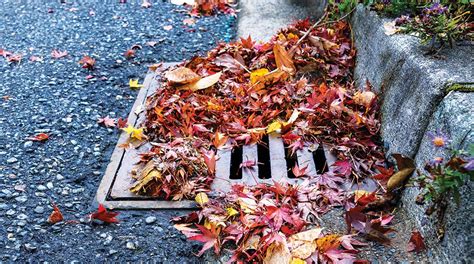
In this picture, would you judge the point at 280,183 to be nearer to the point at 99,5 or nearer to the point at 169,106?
the point at 169,106

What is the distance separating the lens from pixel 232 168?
1.99 metres

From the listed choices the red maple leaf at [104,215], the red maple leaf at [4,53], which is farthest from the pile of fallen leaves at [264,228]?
the red maple leaf at [4,53]

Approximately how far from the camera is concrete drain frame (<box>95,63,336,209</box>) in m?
1.83

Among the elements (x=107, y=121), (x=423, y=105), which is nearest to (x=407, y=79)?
(x=423, y=105)

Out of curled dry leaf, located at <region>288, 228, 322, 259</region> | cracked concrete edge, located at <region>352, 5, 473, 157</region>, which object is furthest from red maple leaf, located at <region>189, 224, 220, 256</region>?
cracked concrete edge, located at <region>352, 5, 473, 157</region>

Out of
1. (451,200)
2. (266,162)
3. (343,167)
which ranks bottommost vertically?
(266,162)

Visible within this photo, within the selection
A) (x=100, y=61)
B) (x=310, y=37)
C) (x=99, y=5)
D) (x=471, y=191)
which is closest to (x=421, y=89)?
(x=471, y=191)

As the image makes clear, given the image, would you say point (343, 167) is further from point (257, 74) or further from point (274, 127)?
point (257, 74)

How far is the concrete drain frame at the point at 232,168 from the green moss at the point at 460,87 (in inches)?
21.7

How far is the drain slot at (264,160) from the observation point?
197 centimetres

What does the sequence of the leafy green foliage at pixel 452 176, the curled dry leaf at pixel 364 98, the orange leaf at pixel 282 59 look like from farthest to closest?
the orange leaf at pixel 282 59 < the curled dry leaf at pixel 364 98 < the leafy green foliage at pixel 452 176

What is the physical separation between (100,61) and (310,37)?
1361 millimetres

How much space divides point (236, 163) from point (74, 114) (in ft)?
3.21

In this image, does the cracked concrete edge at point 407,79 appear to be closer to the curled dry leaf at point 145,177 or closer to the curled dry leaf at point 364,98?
the curled dry leaf at point 364,98
